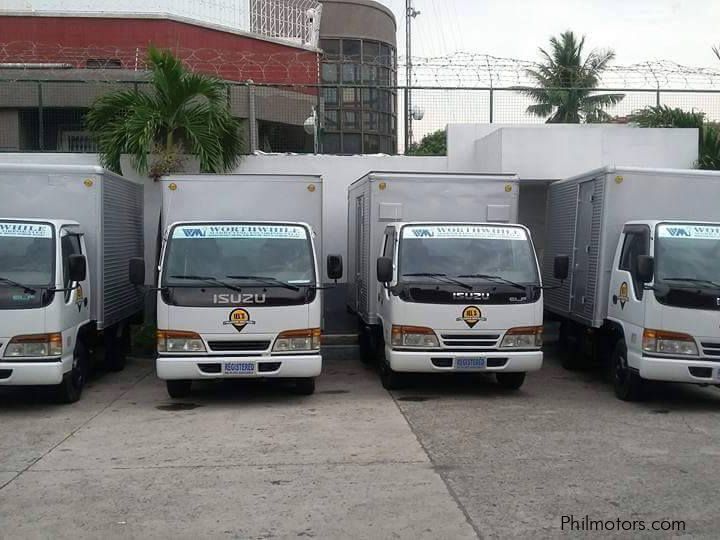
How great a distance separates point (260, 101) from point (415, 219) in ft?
24.3

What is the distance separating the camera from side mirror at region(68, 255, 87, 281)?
32.3 feet

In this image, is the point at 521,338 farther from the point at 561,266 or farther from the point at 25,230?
the point at 25,230

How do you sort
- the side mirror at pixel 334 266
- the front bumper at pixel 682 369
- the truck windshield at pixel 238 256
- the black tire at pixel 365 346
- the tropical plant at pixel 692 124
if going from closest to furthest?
1. the front bumper at pixel 682 369
2. the truck windshield at pixel 238 256
3. the side mirror at pixel 334 266
4. the black tire at pixel 365 346
5. the tropical plant at pixel 692 124

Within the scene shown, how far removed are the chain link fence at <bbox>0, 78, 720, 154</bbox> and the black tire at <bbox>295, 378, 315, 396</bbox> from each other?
25.2ft

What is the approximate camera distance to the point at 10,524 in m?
5.85

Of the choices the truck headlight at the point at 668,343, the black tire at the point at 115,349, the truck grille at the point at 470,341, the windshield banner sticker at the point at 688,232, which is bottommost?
the black tire at the point at 115,349

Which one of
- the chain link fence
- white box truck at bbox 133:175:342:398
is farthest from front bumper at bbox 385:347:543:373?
the chain link fence

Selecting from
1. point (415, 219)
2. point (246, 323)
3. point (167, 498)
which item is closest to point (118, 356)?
point (246, 323)

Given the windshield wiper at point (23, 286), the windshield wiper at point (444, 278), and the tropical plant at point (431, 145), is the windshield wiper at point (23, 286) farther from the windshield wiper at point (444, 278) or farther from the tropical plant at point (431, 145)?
the tropical plant at point (431, 145)

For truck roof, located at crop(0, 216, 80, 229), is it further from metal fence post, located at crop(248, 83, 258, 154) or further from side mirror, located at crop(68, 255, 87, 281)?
metal fence post, located at crop(248, 83, 258, 154)

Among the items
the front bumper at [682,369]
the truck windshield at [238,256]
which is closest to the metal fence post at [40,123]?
the truck windshield at [238,256]

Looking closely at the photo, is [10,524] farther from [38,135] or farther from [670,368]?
[38,135]

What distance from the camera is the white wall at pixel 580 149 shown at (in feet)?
50.4

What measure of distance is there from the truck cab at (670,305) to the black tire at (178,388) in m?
5.48
